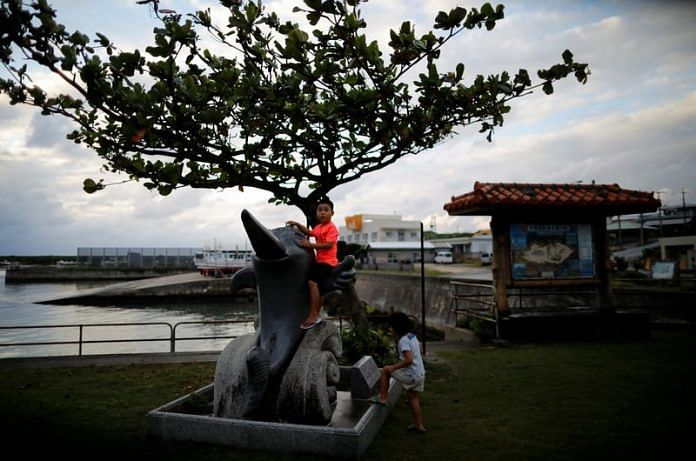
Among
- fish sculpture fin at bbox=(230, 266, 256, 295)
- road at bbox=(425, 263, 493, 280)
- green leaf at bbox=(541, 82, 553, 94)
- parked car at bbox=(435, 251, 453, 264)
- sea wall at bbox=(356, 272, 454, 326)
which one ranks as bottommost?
sea wall at bbox=(356, 272, 454, 326)

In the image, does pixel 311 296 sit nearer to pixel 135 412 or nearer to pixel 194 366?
pixel 135 412

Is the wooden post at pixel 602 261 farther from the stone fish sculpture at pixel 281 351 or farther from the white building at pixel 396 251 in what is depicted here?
the white building at pixel 396 251

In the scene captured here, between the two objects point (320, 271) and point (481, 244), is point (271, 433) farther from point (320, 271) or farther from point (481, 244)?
point (481, 244)

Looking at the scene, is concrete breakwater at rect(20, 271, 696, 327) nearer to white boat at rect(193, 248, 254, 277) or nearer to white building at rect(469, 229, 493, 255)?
white boat at rect(193, 248, 254, 277)

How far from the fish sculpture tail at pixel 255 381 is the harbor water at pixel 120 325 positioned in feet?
15.9

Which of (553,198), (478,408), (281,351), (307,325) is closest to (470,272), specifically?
(553,198)

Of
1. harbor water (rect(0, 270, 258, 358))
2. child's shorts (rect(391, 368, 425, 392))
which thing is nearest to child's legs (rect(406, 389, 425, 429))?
child's shorts (rect(391, 368, 425, 392))

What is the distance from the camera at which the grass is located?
4512mm

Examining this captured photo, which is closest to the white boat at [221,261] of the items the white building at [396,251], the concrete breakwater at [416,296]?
the concrete breakwater at [416,296]

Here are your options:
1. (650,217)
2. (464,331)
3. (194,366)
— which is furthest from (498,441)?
(650,217)

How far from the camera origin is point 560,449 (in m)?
4.50

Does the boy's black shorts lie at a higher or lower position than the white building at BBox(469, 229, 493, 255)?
lower

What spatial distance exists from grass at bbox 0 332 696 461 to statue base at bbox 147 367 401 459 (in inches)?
3.8

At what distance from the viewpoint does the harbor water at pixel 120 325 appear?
1485 cm
